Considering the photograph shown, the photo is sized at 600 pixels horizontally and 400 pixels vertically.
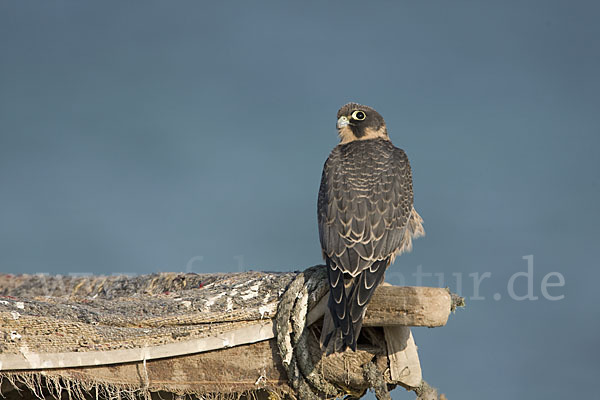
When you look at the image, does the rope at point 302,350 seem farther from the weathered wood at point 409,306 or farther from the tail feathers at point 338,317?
the weathered wood at point 409,306

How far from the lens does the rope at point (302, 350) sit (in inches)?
135

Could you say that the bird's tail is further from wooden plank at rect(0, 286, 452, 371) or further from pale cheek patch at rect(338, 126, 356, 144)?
pale cheek patch at rect(338, 126, 356, 144)

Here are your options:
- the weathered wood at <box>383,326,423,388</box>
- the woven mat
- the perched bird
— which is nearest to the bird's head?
the perched bird

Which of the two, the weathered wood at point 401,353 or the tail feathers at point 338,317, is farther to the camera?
Result: the weathered wood at point 401,353

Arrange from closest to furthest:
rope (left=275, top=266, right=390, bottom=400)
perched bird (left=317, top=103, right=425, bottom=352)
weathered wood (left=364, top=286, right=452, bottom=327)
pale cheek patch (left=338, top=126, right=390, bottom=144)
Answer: weathered wood (left=364, top=286, right=452, bottom=327) < perched bird (left=317, top=103, right=425, bottom=352) < rope (left=275, top=266, right=390, bottom=400) < pale cheek patch (left=338, top=126, right=390, bottom=144)

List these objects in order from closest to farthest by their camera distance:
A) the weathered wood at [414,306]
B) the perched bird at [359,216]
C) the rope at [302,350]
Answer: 1. the weathered wood at [414,306]
2. the perched bird at [359,216]
3. the rope at [302,350]

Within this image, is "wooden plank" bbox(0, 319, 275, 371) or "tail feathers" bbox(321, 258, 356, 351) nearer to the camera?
"tail feathers" bbox(321, 258, 356, 351)

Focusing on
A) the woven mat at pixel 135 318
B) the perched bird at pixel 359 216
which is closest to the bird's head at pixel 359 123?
the perched bird at pixel 359 216

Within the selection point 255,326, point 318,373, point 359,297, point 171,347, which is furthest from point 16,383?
point 359,297

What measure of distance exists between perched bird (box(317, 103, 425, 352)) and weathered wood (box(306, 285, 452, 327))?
8 centimetres

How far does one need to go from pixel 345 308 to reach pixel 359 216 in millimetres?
828

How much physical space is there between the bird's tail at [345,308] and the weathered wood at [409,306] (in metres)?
0.07

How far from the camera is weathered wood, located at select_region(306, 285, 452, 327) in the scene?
3150 mm

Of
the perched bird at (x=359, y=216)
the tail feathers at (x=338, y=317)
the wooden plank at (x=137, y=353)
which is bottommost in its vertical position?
the wooden plank at (x=137, y=353)
